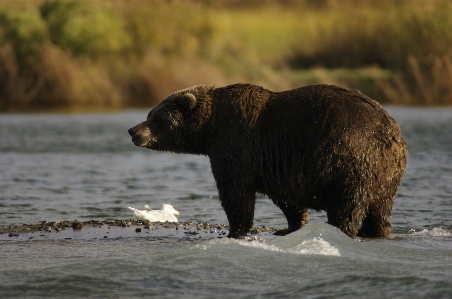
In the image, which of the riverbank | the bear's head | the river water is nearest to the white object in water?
the riverbank

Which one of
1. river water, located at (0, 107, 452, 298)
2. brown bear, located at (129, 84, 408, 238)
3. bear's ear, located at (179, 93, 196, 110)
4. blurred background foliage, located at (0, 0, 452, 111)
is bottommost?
river water, located at (0, 107, 452, 298)

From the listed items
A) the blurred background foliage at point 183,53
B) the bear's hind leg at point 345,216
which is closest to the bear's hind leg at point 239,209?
the bear's hind leg at point 345,216

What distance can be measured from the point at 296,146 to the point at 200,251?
1.46 metres

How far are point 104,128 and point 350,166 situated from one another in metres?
15.6

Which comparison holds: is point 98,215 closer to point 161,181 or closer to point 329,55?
point 161,181

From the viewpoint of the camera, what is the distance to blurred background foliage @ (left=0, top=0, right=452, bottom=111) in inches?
1117

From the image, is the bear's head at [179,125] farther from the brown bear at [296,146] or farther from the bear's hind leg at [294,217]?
the bear's hind leg at [294,217]

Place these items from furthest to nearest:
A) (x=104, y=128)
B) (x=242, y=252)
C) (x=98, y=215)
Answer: (x=104, y=128)
(x=98, y=215)
(x=242, y=252)

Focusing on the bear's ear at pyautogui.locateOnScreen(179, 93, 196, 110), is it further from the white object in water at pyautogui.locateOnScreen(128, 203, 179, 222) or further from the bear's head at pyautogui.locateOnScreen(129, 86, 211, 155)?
the white object in water at pyautogui.locateOnScreen(128, 203, 179, 222)

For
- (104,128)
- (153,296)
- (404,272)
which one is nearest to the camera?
(153,296)

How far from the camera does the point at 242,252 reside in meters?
8.02

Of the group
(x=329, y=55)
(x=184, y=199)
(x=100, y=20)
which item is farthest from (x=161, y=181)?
(x=329, y=55)

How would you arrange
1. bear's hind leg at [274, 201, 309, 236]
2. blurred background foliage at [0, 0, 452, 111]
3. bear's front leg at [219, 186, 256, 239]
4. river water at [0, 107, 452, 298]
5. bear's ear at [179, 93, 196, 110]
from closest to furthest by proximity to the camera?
river water at [0, 107, 452, 298] < bear's front leg at [219, 186, 256, 239] < bear's ear at [179, 93, 196, 110] < bear's hind leg at [274, 201, 309, 236] < blurred background foliage at [0, 0, 452, 111]

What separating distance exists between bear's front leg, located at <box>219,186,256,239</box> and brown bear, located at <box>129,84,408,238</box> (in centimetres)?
1
